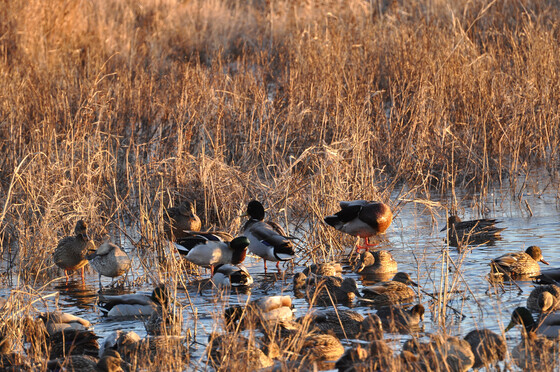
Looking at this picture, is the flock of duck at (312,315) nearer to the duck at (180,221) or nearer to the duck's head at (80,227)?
the duck's head at (80,227)

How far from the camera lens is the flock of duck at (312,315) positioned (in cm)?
574

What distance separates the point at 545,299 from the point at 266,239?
10.1 ft

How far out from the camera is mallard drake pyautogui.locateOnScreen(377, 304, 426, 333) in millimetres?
6543

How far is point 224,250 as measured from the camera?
8805 mm

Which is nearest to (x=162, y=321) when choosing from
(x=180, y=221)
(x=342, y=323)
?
(x=342, y=323)

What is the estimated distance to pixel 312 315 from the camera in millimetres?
6809

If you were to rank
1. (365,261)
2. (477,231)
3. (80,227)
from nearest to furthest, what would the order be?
(365,261)
(80,227)
(477,231)

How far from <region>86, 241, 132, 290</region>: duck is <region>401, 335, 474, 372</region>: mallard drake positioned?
3.44 m

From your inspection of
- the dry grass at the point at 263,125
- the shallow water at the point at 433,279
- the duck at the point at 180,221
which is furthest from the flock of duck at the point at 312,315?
the dry grass at the point at 263,125

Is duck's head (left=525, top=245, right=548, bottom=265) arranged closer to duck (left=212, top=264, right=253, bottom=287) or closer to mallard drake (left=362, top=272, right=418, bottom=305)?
mallard drake (left=362, top=272, right=418, bottom=305)

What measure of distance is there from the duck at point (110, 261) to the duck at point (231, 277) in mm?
827

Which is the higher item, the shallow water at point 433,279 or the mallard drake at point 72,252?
the mallard drake at point 72,252

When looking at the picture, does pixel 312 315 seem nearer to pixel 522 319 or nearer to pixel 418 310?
pixel 418 310

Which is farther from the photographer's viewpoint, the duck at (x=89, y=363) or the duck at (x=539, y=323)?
the duck at (x=539, y=323)
